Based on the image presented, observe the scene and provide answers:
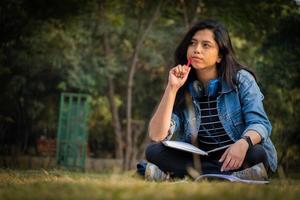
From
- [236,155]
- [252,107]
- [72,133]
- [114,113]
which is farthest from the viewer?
[114,113]

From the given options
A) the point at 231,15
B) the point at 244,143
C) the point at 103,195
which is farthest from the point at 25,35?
the point at 103,195

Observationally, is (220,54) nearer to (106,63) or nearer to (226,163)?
(226,163)

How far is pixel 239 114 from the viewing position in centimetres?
380

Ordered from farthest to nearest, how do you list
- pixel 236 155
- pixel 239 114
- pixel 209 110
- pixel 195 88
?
1. pixel 195 88
2. pixel 209 110
3. pixel 239 114
4. pixel 236 155

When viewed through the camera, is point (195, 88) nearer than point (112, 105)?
Yes

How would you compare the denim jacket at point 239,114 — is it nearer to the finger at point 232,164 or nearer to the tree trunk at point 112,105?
the finger at point 232,164

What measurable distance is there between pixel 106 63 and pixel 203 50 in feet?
27.0

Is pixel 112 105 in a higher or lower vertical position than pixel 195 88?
lower

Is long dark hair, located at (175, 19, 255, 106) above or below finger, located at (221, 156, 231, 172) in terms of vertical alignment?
above

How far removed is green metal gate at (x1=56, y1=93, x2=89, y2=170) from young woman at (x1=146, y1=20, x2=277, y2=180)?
782cm

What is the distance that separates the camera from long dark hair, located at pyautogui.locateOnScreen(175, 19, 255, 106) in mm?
3971

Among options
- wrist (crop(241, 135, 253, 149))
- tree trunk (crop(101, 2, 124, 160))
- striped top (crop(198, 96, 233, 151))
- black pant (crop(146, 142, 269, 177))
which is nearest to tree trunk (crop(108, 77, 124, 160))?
tree trunk (crop(101, 2, 124, 160))

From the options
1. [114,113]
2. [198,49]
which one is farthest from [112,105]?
[198,49]

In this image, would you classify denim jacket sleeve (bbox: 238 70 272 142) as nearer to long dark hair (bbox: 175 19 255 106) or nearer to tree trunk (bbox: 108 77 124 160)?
long dark hair (bbox: 175 19 255 106)
